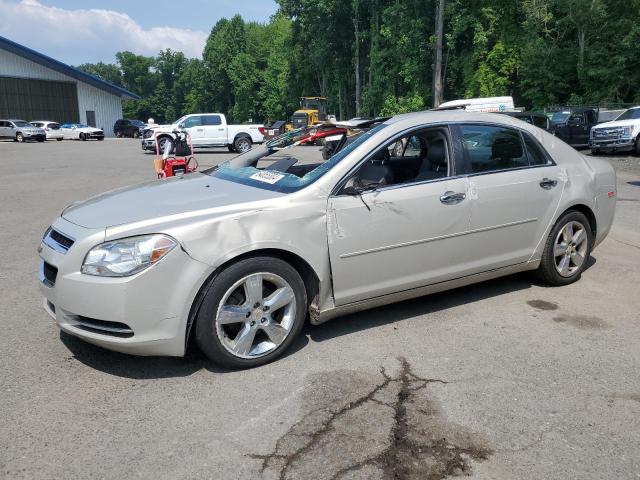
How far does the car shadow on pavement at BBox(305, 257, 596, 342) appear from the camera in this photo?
4.29 metres

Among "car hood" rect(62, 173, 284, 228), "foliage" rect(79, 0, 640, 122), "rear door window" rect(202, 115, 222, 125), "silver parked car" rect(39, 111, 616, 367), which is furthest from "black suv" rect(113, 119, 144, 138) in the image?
"car hood" rect(62, 173, 284, 228)

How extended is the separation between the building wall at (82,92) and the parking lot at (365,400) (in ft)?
168

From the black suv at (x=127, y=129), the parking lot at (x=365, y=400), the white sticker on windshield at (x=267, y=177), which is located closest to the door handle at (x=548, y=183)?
the parking lot at (x=365, y=400)

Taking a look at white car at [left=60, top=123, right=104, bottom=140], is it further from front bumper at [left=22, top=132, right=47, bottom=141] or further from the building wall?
the building wall

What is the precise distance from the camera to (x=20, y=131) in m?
39.8

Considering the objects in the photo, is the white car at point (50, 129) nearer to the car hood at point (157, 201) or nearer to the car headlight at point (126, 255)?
the car hood at point (157, 201)

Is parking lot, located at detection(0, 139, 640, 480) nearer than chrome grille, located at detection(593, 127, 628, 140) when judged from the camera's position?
Yes

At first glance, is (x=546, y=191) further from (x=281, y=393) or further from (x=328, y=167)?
(x=281, y=393)

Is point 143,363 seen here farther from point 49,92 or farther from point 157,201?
point 49,92

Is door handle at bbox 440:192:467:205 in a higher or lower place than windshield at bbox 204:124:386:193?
lower

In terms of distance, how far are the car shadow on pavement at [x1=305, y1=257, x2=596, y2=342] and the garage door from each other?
2044 inches

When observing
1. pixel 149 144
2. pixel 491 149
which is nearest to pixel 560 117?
pixel 149 144

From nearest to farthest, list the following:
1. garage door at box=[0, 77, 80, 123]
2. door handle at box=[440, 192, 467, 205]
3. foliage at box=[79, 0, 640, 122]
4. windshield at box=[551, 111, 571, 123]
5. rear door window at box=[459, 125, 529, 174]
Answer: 1. door handle at box=[440, 192, 467, 205]
2. rear door window at box=[459, 125, 529, 174]
3. windshield at box=[551, 111, 571, 123]
4. foliage at box=[79, 0, 640, 122]
5. garage door at box=[0, 77, 80, 123]

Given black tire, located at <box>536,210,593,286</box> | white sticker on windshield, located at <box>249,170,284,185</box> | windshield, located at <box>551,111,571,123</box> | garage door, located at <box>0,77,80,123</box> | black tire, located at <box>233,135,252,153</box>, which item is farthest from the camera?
garage door, located at <box>0,77,80,123</box>
